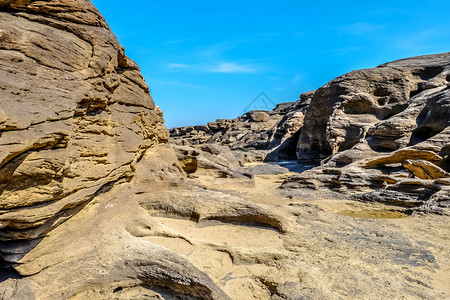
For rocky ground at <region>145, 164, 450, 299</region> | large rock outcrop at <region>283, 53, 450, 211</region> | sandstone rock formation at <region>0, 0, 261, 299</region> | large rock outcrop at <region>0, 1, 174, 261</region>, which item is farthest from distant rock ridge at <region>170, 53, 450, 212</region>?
large rock outcrop at <region>0, 1, 174, 261</region>

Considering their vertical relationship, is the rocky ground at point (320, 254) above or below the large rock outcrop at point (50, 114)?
below

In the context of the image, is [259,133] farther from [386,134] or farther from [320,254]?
[320,254]

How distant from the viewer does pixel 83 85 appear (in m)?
3.21

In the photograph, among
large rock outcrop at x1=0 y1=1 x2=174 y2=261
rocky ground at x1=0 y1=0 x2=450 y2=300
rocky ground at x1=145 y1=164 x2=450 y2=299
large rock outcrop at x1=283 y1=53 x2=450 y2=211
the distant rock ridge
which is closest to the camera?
large rock outcrop at x1=0 y1=1 x2=174 y2=261

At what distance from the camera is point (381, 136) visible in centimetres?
1184

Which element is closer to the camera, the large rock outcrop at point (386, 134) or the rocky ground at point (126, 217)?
the rocky ground at point (126, 217)

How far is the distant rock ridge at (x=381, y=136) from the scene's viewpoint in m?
7.80

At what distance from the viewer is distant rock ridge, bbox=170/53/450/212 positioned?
780cm

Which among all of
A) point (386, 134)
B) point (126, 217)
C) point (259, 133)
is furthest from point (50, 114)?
point (259, 133)

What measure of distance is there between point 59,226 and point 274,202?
208 inches

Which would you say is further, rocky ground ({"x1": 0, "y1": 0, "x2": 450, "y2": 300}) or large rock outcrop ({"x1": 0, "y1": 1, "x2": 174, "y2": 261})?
rocky ground ({"x1": 0, "y1": 0, "x2": 450, "y2": 300})

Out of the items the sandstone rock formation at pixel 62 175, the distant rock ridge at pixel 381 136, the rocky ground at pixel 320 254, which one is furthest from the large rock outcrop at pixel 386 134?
the sandstone rock formation at pixel 62 175

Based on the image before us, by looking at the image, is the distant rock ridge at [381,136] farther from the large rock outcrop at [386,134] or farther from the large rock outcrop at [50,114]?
the large rock outcrop at [50,114]

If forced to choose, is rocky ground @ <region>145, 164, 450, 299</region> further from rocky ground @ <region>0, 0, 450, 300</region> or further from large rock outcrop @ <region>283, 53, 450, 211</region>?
large rock outcrop @ <region>283, 53, 450, 211</region>
